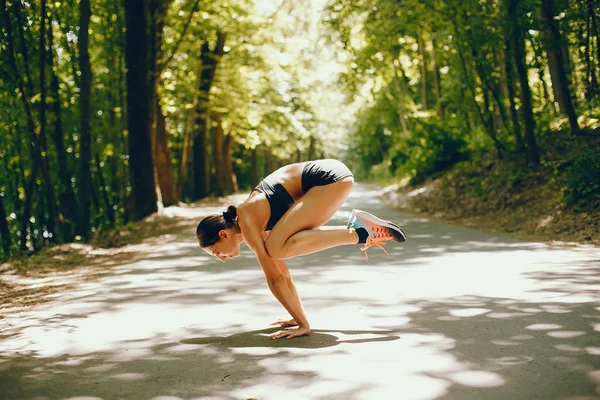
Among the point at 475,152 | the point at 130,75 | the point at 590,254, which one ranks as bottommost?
the point at 590,254

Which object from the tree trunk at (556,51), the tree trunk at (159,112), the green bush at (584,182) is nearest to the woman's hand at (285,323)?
the green bush at (584,182)

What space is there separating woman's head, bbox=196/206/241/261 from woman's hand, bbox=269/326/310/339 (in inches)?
31.7

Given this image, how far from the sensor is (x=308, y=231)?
541 centimetres

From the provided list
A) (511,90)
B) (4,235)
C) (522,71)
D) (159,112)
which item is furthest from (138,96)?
(522,71)

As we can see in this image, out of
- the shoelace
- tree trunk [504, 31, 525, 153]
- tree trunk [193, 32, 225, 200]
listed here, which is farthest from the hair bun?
tree trunk [193, 32, 225, 200]

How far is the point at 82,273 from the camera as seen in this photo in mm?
10836

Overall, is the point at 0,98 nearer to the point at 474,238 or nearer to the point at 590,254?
the point at 474,238

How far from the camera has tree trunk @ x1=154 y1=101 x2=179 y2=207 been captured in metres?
23.3

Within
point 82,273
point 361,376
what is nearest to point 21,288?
point 82,273

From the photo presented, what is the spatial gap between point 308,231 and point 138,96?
1404cm

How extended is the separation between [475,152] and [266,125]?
1191 cm

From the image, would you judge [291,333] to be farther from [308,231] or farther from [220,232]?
[220,232]

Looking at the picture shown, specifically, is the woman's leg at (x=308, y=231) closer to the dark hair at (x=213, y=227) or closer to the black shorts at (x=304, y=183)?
the black shorts at (x=304, y=183)

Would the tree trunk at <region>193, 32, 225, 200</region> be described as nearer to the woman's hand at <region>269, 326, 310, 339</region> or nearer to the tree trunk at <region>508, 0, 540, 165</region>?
the tree trunk at <region>508, 0, 540, 165</region>
